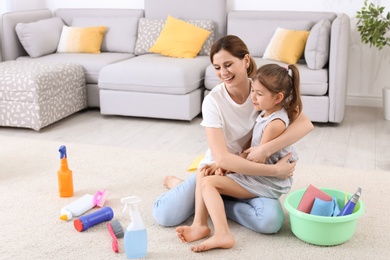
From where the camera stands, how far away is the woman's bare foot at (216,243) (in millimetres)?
2195

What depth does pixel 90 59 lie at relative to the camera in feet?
15.1

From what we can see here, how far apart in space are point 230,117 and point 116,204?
727mm

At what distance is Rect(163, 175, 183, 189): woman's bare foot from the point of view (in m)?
2.84

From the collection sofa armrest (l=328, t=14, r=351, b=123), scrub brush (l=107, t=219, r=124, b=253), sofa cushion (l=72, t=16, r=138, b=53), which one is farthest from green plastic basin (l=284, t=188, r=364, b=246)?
sofa cushion (l=72, t=16, r=138, b=53)

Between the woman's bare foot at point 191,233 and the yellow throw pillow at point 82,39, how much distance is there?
2926 millimetres

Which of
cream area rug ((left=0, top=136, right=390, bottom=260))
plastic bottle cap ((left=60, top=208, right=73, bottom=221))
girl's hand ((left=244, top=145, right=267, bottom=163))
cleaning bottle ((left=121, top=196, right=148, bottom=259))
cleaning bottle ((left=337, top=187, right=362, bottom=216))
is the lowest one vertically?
cream area rug ((left=0, top=136, right=390, bottom=260))

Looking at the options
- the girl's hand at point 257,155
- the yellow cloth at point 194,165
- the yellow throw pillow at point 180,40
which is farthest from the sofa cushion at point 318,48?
the girl's hand at point 257,155

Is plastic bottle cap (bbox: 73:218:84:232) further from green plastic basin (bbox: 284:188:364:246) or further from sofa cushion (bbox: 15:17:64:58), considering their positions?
sofa cushion (bbox: 15:17:64:58)

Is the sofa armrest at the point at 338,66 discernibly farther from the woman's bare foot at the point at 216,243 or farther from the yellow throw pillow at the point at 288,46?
the woman's bare foot at the point at 216,243

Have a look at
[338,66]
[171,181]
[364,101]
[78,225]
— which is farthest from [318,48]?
[78,225]

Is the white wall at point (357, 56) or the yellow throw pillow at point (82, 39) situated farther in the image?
the yellow throw pillow at point (82, 39)

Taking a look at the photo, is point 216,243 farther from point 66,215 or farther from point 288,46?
point 288,46

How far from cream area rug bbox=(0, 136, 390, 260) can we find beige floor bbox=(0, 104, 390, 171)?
0.61ft

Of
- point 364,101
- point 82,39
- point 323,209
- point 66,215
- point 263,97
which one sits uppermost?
point 263,97
